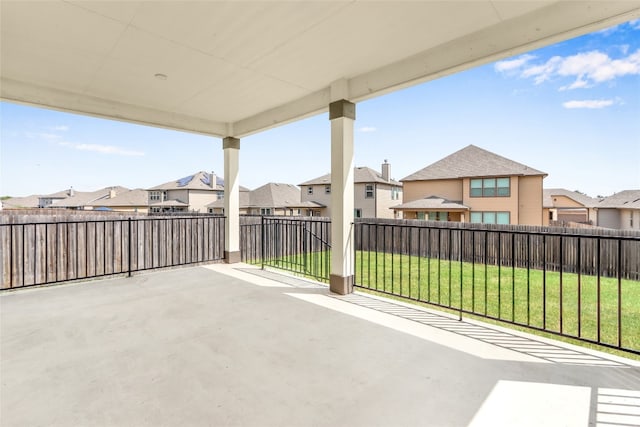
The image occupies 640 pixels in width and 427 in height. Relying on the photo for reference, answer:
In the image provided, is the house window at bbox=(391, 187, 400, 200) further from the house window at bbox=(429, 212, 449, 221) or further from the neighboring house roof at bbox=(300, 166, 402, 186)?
the house window at bbox=(429, 212, 449, 221)

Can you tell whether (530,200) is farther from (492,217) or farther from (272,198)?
(272,198)

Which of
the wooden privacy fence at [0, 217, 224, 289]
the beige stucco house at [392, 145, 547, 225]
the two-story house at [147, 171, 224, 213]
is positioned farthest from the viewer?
the two-story house at [147, 171, 224, 213]

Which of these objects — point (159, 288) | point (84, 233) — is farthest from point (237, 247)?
point (84, 233)

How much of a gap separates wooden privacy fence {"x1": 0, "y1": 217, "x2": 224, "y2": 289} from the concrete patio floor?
1.84 meters

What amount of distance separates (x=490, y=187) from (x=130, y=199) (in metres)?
32.8

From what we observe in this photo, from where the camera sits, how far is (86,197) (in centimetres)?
3612

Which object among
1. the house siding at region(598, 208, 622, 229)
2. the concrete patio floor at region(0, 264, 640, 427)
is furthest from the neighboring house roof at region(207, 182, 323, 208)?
the house siding at region(598, 208, 622, 229)

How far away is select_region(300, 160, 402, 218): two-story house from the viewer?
20.4 meters

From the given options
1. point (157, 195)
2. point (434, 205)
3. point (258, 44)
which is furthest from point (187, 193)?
point (258, 44)

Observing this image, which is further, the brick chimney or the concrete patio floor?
the brick chimney

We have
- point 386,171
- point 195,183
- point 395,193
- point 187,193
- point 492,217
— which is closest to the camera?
point 492,217

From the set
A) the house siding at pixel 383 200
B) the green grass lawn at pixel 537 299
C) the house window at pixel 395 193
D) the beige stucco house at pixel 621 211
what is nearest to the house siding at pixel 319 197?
the house siding at pixel 383 200

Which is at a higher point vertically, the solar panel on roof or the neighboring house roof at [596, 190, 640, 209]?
the solar panel on roof

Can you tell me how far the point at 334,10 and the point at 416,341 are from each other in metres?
2.96
